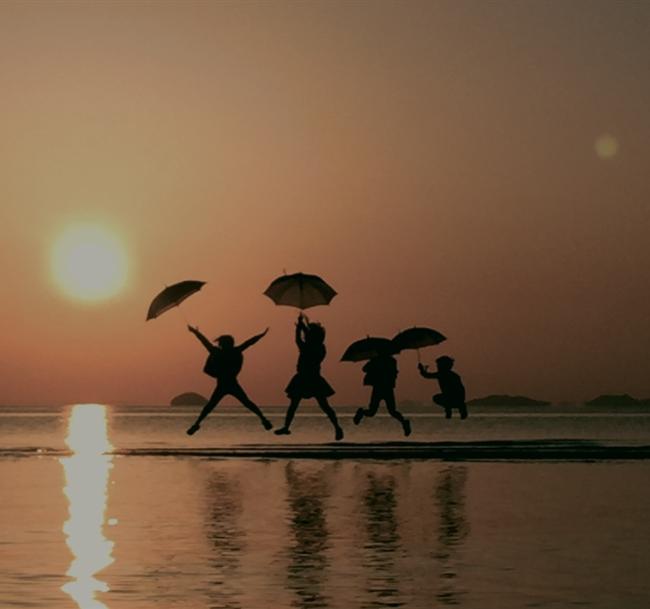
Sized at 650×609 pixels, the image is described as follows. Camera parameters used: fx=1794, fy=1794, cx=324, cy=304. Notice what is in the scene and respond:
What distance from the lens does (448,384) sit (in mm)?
38656

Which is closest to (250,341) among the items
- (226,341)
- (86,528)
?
(226,341)

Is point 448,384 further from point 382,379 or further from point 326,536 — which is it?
point 326,536

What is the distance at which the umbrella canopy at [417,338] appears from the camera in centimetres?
3925

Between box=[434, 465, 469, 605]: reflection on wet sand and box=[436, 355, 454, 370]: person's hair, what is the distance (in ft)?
37.2

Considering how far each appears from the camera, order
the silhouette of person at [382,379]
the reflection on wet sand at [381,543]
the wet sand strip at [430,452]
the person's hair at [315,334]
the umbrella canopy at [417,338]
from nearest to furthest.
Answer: the reflection on wet sand at [381,543]
the wet sand strip at [430,452]
the person's hair at [315,334]
the silhouette of person at [382,379]
the umbrella canopy at [417,338]

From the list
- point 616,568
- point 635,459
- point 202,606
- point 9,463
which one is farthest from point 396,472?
point 202,606

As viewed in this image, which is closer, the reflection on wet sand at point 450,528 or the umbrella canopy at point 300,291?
the reflection on wet sand at point 450,528

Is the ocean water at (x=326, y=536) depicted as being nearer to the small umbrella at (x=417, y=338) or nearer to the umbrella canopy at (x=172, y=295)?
the umbrella canopy at (x=172, y=295)

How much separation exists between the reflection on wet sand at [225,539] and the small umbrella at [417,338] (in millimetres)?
15371

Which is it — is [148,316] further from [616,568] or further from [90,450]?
[616,568]

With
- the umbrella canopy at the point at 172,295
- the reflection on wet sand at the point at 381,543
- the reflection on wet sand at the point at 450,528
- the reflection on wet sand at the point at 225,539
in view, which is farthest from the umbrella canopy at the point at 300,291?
the reflection on wet sand at the point at 381,543

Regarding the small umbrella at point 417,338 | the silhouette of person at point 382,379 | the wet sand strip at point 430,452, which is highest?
the small umbrella at point 417,338

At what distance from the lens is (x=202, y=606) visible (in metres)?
11.3

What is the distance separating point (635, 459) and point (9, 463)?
33.0 feet
